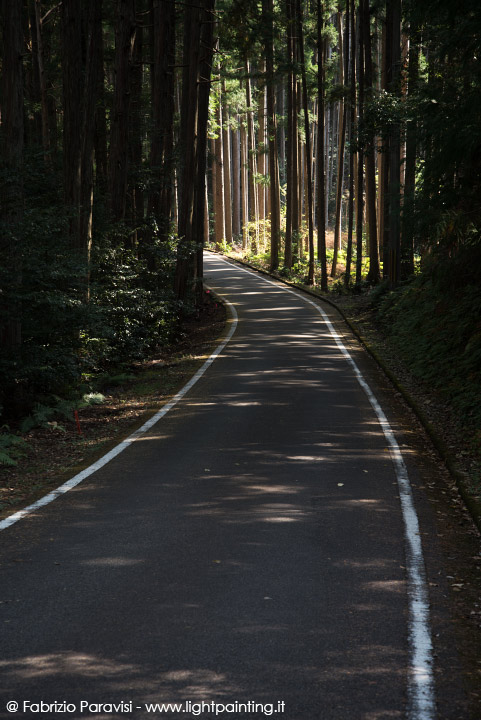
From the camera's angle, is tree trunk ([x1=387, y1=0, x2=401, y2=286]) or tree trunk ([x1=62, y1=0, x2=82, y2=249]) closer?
tree trunk ([x1=62, y1=0, x2=82, y2=249])

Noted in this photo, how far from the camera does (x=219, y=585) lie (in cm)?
548

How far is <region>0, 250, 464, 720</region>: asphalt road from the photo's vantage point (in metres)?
4.03

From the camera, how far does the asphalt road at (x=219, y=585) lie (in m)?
4.03

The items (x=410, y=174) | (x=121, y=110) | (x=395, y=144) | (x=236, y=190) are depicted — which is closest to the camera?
(x=121, y=110)

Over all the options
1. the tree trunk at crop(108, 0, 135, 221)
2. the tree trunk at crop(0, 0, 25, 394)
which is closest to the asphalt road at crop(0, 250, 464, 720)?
the tree trunk at crop(0, 0, 25, 394)

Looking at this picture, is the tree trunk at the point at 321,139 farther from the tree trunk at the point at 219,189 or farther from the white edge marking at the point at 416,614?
the white edge marking at the point at 416,614

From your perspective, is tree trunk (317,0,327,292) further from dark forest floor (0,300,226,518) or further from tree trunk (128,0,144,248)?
dark forest floor (0,300,226,518)

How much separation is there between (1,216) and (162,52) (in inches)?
540

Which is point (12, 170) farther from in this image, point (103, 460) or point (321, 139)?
point (321, 139)

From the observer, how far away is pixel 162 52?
23.8m

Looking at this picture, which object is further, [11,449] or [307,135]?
[307,135]

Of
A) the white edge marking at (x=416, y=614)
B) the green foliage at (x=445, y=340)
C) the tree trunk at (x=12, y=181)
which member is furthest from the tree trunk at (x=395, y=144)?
the white edge marking at (x=416, y=614)

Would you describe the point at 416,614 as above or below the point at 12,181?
below

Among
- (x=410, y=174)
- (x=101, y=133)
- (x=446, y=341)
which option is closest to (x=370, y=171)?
(x=410, y=174)
